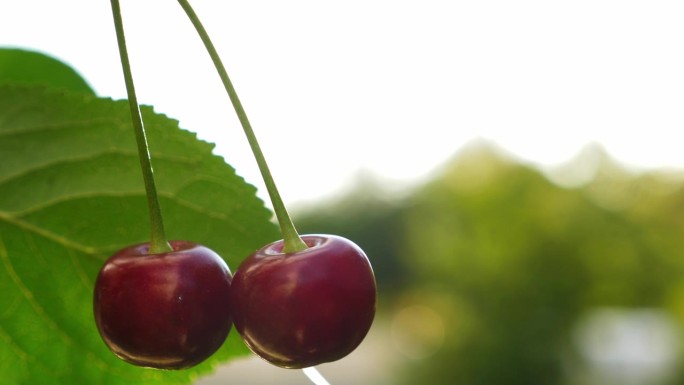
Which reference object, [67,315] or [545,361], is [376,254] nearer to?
[545,361]

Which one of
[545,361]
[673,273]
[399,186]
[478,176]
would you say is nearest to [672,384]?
[545,361]

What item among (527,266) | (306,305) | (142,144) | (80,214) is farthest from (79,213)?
(527,266)

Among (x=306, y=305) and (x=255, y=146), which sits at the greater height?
(x=255, y=146)

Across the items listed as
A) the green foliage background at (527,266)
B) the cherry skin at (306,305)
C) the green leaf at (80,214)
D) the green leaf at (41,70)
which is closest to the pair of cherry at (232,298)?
the cherry skin at (306,305)

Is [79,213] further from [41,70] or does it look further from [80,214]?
[41,70]

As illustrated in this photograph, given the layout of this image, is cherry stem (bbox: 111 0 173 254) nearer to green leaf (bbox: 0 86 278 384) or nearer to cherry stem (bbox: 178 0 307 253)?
cherry stem (bbox: 178 0 307 253)

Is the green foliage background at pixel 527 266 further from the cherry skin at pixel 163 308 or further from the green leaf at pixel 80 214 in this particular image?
the cherry skin at pixel 163 308
